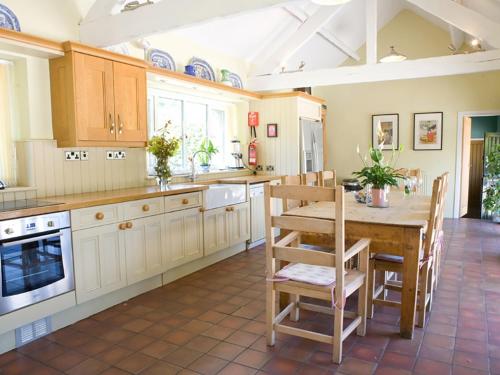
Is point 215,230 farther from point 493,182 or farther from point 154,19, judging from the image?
point 493,182

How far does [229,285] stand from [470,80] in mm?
5713

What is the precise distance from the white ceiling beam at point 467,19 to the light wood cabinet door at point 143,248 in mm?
4189

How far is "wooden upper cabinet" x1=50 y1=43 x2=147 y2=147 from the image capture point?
3119 mm

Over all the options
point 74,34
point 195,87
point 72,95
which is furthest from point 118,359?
point 195,87

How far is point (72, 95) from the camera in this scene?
3105mm

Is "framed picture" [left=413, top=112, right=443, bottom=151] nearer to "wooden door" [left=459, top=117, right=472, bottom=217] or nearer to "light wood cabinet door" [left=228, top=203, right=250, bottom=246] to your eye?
"wooden door" [left=459, top=117, right=472, bottom=217]

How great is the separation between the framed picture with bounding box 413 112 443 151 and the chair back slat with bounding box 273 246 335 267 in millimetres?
5753

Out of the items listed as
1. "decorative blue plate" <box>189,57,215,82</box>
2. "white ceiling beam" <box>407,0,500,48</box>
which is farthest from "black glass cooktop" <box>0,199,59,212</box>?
"white ceiling beam" <box>407,0,500,48</box>

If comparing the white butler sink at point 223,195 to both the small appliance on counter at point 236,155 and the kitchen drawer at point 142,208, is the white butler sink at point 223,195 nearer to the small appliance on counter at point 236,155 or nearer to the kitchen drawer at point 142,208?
the kitchen drawer at point 142,208

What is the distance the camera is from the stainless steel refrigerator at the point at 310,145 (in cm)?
597

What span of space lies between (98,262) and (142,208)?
567 millimetres

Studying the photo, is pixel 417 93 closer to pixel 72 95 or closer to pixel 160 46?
pixel 160 46

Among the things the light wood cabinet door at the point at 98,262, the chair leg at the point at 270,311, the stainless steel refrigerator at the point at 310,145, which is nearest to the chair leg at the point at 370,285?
the chair leg at the point at 270,311

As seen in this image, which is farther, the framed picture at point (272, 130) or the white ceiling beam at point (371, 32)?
the framed picture at point (272, 130)
